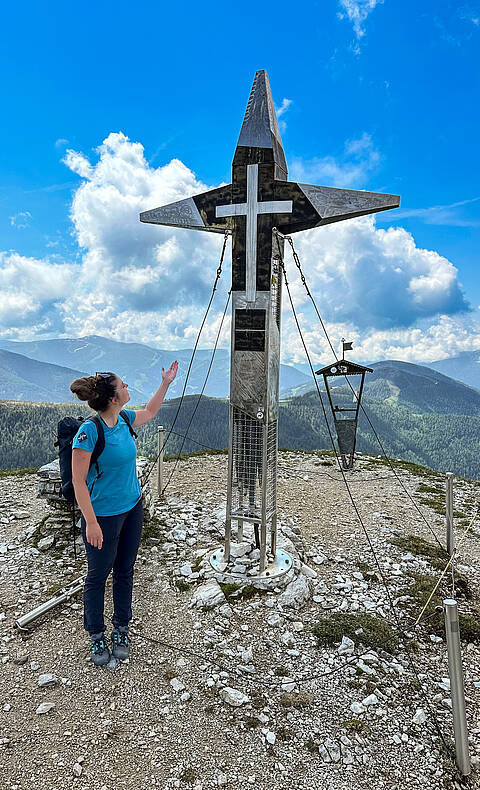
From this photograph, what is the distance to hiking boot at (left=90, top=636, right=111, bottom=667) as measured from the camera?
462 cm

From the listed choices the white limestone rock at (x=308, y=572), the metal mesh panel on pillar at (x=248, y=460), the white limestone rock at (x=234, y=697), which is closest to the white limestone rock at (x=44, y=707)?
the white limestone rock at (x=234, y=697)

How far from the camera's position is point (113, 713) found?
4.00 m

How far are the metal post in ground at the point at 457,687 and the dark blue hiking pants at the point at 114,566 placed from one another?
319 centimetres

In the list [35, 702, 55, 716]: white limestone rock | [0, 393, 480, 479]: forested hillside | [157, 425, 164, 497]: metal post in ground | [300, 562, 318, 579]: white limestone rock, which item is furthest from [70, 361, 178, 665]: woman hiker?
[0, 393, 480, 479]: forested hillside

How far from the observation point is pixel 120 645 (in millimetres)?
4785

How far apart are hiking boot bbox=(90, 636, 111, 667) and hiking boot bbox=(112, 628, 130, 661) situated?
0.30 feet

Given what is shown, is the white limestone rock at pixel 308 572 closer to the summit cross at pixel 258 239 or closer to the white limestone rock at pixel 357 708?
the summit cross at pixel 258 239

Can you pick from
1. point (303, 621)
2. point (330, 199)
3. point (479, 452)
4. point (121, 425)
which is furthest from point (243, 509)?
point (479, 452)

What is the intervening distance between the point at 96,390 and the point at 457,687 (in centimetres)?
422

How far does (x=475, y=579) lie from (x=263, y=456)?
13.9 ft

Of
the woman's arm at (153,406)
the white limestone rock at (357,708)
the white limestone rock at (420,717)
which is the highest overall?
the woman's arm at (153,406)

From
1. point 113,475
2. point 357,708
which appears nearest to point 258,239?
point 113,475

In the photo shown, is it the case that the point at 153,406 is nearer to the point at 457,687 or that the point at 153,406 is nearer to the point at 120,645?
the point at 120,645

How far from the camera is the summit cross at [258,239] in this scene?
600cm
